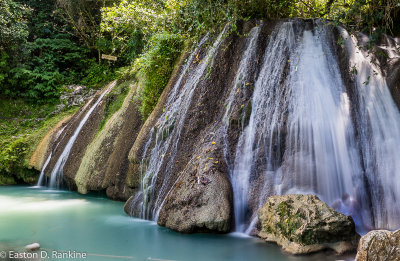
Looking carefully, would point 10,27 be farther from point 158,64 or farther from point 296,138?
point 296,138

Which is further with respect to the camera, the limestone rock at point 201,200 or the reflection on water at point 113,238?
the limestone rock at point 201,200

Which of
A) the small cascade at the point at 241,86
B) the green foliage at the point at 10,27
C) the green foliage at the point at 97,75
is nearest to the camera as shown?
the small cascade at the point at 241,86

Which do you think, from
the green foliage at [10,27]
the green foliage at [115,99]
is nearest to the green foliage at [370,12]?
the green foliage at [115,99]

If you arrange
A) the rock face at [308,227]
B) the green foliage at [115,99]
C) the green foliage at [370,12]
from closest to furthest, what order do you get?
1. the rock face at [308,227]
2. the green foliage at [370,12]
3. the green foliage at [115,99]

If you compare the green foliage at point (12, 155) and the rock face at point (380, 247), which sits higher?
the green foliage at point (12, 155)

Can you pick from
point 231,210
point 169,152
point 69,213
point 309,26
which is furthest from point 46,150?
point 309,26

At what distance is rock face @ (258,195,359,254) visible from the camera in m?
4.20

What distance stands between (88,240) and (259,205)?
262 centimetres

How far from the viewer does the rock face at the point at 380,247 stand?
3311mm

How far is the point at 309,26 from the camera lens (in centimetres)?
745

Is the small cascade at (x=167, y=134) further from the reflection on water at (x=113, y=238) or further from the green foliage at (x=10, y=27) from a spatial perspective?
the green foliage at (x=10, y=27)

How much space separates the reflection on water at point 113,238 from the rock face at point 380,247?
67 centimetres

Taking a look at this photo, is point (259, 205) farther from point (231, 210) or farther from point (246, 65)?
point (246, 65)

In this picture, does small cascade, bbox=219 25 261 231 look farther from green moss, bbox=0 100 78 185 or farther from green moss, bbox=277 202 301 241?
green moss, bbox=0 100 78 185
